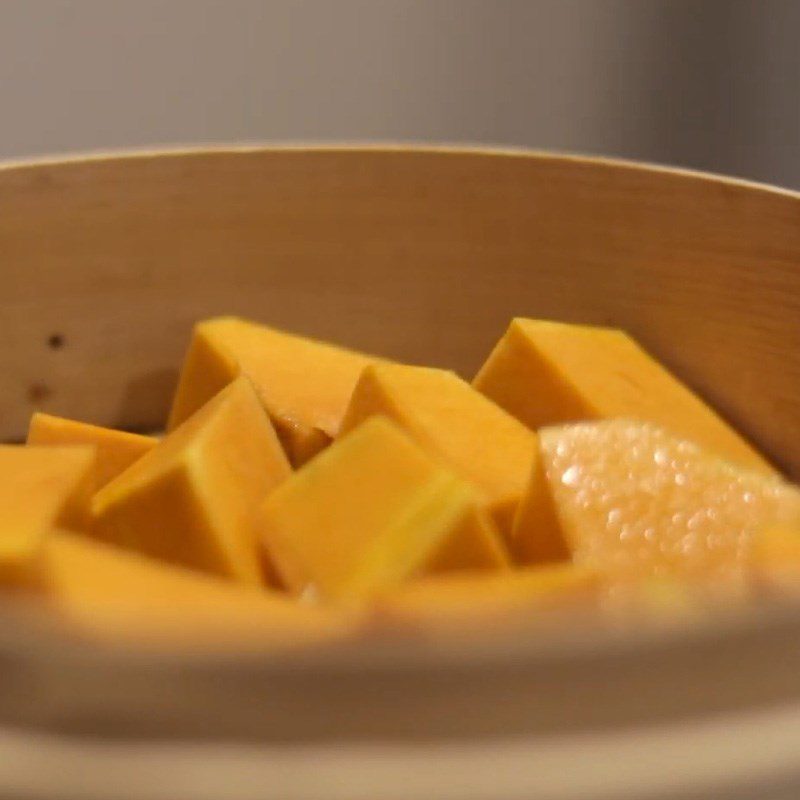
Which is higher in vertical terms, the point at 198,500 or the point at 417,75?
the point at 417,75

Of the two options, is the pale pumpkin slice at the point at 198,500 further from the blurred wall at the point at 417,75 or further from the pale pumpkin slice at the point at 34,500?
the blurred wall at the point at 417,75

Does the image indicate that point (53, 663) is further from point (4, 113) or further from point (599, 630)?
point (4, 113)

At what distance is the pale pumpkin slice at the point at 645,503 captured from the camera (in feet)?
1.58

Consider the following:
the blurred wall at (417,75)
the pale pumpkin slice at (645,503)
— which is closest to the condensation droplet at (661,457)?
the pale pumpkin slice at (645,503)

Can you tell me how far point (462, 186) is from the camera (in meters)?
0.86

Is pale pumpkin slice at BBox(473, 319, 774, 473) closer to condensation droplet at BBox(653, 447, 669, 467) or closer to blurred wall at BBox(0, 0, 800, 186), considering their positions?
condensation droplet at BBox(653, 447, 669, 467)

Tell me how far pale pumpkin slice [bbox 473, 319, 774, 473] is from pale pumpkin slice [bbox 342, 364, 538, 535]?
6 centimetres

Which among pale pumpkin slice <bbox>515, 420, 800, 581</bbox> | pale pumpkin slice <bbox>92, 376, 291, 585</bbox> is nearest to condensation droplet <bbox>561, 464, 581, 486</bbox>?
pale pumpkin slice <bbox>515, 420, 800, 581</bbox>

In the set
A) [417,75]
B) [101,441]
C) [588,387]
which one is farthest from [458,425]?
[417,75]

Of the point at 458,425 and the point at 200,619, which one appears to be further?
the point at 458,425

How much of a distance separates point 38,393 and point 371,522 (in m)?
0.47

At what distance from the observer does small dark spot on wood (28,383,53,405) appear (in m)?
0.83

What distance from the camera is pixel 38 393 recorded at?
833mm

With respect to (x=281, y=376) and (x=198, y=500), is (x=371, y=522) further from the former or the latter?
(x=281, y=376)
